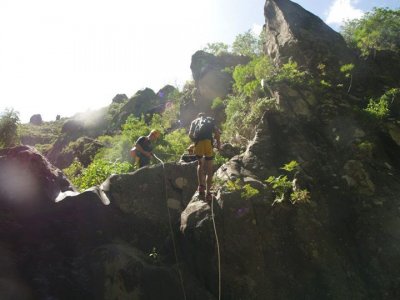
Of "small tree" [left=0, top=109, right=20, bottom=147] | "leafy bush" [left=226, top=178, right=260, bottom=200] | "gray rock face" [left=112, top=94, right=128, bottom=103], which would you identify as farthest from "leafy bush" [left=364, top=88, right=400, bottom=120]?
"gray rock face" [left=112, top=94, right=128, bottom=103]

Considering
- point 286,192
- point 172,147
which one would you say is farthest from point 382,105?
point 172,147

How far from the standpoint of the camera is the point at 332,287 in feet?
24.3

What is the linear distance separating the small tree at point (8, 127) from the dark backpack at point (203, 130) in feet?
34.9

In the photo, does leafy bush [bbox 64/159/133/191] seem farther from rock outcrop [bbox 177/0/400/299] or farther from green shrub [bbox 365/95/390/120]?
green shrub [bbox 365/95/390/120]

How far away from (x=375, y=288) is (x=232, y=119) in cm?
821

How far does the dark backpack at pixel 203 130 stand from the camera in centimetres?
877

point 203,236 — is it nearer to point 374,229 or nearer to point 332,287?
point 332,287

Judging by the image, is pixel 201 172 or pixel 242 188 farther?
pixel 201 172

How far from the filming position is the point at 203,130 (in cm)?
879

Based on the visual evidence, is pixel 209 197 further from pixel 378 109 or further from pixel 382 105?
pixel 382 105

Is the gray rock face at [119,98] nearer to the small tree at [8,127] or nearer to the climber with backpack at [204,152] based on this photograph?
the small tree at [8,127]

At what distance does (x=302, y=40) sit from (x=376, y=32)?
5720mm

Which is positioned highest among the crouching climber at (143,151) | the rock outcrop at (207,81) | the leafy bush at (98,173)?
the rock outcrop at (207,81)

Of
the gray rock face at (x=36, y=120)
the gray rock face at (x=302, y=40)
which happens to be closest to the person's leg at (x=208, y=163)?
the gray rock face at (x=302, y=40)
